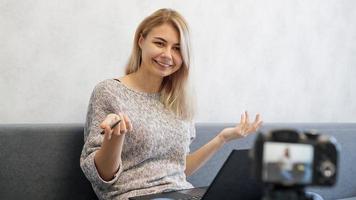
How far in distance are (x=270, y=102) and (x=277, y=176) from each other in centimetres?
162

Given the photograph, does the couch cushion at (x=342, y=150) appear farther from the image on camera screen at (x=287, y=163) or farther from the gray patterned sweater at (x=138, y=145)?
the image on camera screen at (x=287, y=163)

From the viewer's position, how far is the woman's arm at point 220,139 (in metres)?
1.50

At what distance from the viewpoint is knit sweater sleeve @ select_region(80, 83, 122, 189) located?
1.29m

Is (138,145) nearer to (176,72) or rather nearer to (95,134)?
(95,134)

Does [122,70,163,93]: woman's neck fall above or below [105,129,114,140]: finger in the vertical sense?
above

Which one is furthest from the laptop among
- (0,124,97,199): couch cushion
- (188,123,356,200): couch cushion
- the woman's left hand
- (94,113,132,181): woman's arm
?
(188,123,356,200): couch cushion

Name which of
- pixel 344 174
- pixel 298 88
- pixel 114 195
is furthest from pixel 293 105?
pixel 114 195

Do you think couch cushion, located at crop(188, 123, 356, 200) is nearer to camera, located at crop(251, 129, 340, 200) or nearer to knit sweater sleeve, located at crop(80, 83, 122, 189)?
knit sweater sleeve, located at crop(80, 83, 122, 189)

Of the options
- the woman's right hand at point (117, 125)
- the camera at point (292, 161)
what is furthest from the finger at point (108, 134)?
the camera at point (292, 161)

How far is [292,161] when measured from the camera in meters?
0.60

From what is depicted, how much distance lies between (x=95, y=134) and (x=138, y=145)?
0.13m

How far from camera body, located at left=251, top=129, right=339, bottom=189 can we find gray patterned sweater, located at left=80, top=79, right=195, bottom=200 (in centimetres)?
76

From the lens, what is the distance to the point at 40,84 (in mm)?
1514

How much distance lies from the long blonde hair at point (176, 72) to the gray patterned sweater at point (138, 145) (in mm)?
48
